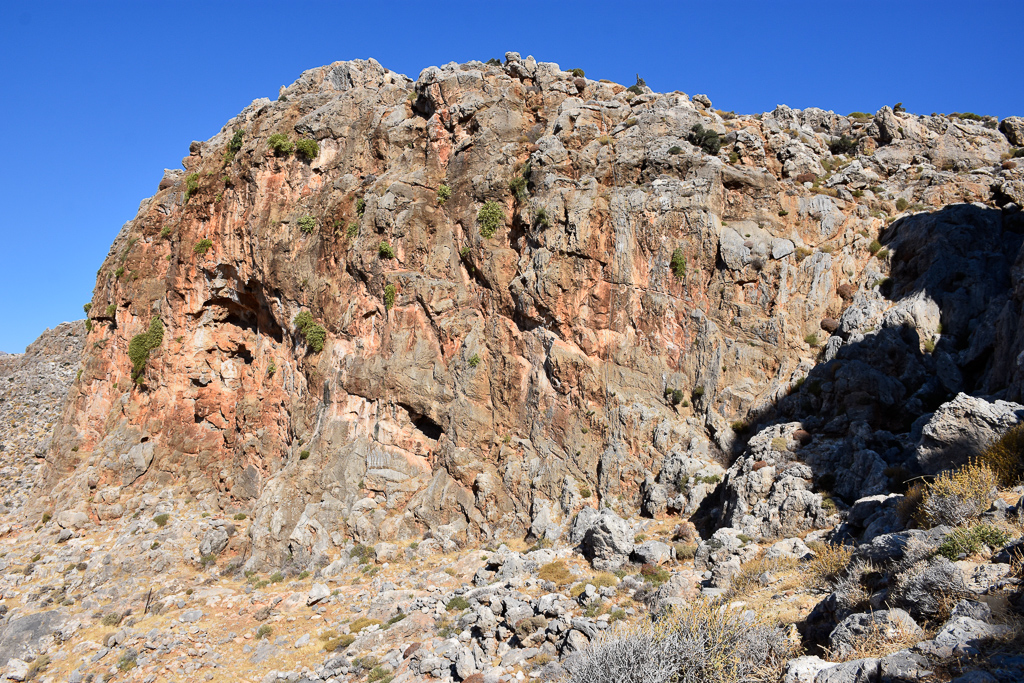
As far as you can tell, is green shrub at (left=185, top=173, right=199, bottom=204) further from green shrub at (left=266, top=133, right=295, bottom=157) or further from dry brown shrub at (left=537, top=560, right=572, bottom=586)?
dry brown shrub at (left=537, top=560, right=572, bottom=586)

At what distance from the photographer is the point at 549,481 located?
2228cm

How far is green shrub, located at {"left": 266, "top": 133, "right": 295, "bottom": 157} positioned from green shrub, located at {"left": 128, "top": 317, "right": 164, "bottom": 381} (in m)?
11.3

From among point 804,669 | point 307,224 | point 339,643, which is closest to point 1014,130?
point 804,669

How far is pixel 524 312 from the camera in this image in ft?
78.9

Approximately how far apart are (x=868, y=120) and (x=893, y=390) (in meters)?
20.6

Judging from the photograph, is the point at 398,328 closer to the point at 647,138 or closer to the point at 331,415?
the point at 331,415

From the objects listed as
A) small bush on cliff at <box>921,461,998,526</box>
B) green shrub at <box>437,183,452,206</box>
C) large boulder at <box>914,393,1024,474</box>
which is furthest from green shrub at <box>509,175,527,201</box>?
small bush on cliff at <box>921,461,998,526</box>

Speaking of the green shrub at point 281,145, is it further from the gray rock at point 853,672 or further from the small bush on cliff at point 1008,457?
the gray rock at point 853,672

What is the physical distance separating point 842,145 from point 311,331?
28581 mm

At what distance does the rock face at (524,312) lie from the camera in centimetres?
1998

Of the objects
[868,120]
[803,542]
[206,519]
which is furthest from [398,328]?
[868,120]

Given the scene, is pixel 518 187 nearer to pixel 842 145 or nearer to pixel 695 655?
pixel 842 145

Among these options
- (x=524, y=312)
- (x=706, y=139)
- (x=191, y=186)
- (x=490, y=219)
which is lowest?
(x=524, y=312)

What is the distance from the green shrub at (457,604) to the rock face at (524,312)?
4947 mm
